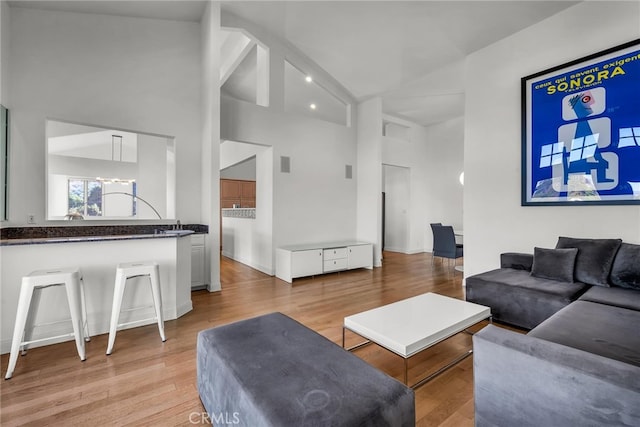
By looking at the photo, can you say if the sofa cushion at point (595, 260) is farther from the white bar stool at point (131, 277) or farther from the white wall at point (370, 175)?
the white bar stool at point (131, 277)

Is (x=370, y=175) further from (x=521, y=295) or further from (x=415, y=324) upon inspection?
(x=415, y=324)

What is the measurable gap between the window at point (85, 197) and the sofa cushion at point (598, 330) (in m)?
5.35

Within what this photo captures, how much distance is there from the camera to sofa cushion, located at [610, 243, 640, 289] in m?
2.53

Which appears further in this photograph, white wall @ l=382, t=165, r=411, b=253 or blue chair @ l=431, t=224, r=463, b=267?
white wall @ l=382, t=165, r=411, b=253

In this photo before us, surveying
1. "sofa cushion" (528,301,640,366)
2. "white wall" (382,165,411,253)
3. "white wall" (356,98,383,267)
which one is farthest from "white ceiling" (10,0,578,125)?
"sofa cushion" (528,301,640,366)

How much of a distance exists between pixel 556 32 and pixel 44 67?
6.15 meters

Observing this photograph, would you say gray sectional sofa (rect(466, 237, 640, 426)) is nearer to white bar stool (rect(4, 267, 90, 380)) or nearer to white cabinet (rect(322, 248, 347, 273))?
white cabinet (rect(322, 248, 347, 273))

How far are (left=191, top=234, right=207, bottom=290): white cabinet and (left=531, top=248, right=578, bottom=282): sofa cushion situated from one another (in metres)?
4.18

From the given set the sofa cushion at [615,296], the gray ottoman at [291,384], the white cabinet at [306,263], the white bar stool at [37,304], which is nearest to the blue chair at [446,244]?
the white cabinet at [306,263]

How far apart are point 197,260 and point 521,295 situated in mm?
3960

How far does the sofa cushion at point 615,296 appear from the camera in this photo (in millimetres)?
2188

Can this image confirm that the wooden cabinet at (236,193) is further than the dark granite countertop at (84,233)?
Yes

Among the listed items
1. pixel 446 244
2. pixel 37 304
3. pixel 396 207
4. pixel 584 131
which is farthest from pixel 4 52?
pixel 396 207

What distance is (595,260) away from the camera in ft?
8.95
